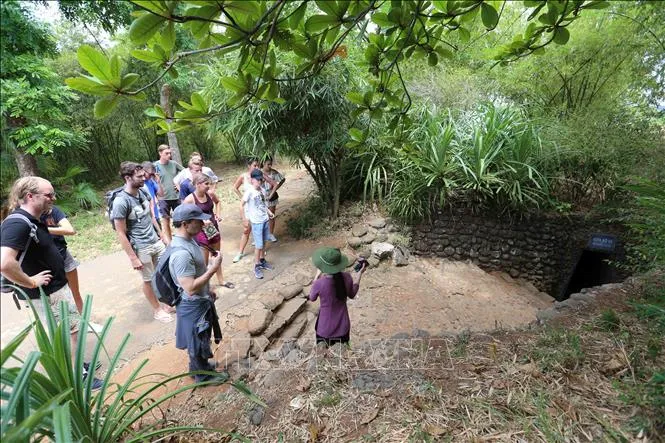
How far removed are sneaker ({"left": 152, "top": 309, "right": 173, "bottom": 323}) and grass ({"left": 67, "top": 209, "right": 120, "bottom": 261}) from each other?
10.0 ft

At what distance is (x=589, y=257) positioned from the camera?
17.5 feet

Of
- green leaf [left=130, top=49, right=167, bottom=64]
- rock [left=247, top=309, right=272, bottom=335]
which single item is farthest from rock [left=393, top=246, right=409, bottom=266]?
green leaf [left=130, top=49, right=167, bottom=64]

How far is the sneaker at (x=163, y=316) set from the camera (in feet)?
11.4

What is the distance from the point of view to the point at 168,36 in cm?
83

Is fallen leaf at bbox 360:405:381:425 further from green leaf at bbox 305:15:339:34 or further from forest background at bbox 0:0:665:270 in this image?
forest background at bbox 0:0:665:270

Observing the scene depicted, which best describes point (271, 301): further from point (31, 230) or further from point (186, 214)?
point (31, 230)

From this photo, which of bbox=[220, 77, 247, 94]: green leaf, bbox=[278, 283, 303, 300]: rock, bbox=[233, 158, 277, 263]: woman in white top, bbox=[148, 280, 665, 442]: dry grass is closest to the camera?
bbox=[220, 77, 247, 94]: green leaf

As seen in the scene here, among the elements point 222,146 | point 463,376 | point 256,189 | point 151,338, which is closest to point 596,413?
point 463,376

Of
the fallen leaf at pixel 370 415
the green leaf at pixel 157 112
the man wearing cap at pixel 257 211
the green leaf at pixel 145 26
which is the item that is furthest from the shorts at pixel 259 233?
the green leaf at pixel 145 26

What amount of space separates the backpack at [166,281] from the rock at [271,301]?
133 cm

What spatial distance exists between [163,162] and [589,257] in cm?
662

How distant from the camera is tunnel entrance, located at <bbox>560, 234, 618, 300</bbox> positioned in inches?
197

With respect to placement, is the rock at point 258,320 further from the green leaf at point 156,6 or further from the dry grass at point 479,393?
the green leaf at point 156,6

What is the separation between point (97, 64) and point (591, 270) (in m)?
6.78
